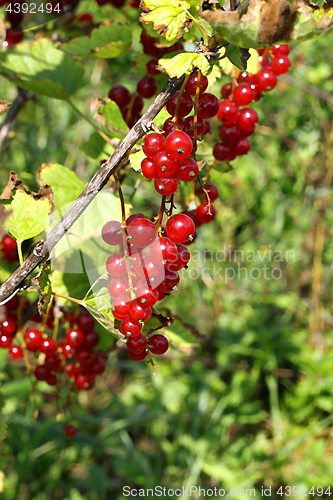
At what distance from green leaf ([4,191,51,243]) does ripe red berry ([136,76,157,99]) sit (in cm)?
35

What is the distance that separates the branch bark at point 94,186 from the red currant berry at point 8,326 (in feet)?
0.91

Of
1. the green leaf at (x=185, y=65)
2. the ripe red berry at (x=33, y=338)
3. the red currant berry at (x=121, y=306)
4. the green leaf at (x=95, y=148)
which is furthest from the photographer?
the green leaf at (x=95, y=148)

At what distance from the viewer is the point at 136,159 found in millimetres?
514

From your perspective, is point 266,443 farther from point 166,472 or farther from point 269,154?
point 269,154

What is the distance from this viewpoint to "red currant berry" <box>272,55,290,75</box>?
0.74m

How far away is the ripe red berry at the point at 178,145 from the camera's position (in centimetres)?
44

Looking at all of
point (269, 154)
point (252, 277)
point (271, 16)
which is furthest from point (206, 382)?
point (271, 16)

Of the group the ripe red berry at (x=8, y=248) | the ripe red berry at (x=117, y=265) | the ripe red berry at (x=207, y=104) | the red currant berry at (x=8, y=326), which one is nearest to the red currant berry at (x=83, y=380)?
the red currant berry at (x=8, y=326)

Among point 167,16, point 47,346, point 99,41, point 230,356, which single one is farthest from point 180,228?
point 230,356

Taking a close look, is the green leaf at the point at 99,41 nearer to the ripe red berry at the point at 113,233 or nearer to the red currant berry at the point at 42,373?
the ripe red berry at the point at 113,233

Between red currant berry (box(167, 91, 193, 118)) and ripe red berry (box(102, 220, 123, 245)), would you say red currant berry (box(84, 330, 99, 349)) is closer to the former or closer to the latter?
ripe red berry (box(102, 220, 123, 245))

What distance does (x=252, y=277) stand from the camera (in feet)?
6.97

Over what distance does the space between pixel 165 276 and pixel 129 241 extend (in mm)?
74

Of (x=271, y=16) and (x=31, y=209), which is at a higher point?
(x=271, y=16)
